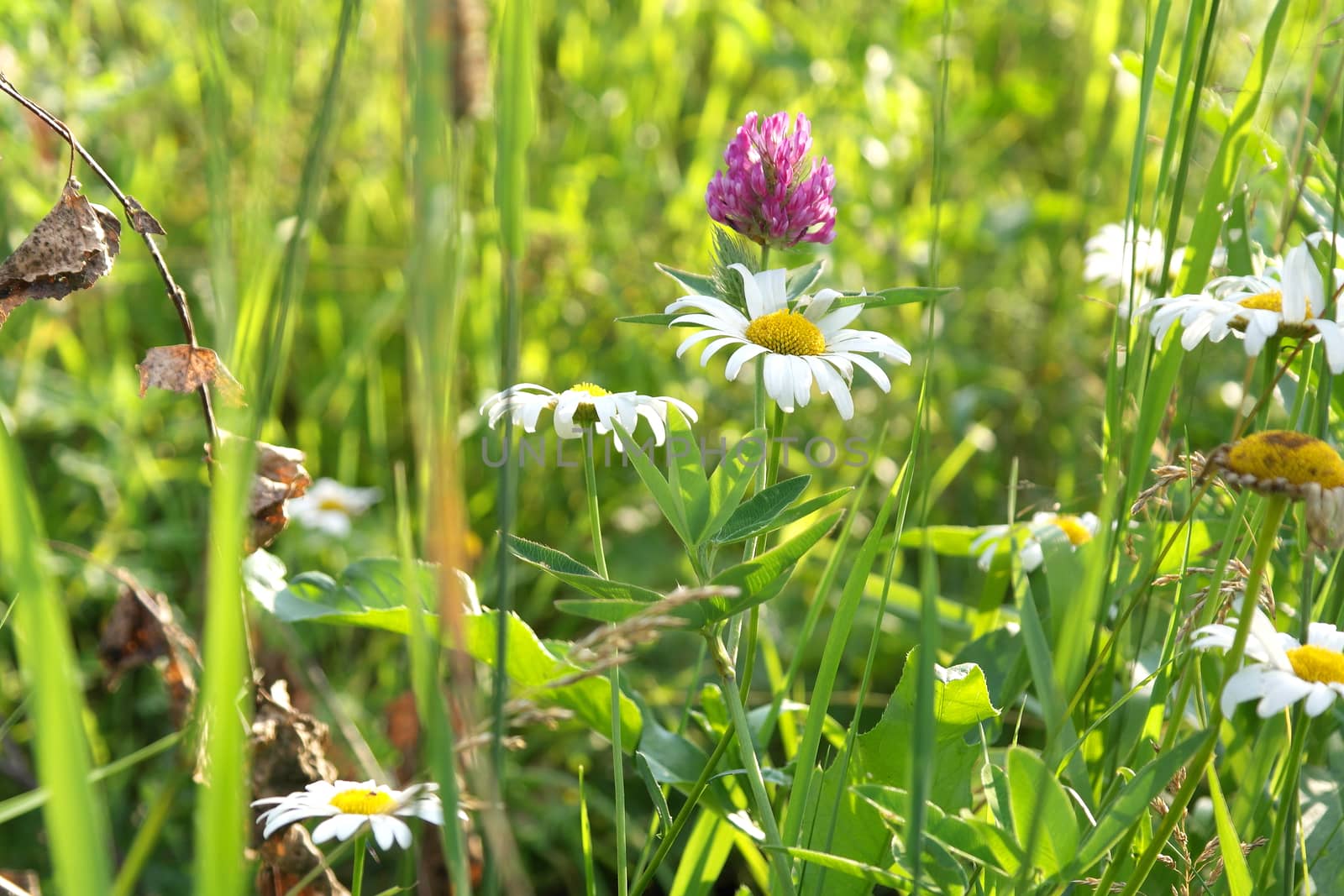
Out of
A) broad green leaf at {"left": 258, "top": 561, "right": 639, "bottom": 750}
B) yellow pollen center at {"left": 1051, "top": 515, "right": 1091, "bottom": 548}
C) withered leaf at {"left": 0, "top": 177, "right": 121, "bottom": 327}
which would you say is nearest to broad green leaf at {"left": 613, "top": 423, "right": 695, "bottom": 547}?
broad green leaf at {"left": 258, "top": 561, "right": 639, "bottom": 750}

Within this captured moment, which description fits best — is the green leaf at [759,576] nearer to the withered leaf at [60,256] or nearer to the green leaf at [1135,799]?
the green leaf at [1135,799]

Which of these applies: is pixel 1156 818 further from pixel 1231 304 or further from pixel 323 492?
pixel 323 492

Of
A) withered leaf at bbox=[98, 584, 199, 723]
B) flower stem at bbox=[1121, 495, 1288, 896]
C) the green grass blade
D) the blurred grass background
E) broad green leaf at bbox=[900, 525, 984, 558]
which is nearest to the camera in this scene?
the green grass blade

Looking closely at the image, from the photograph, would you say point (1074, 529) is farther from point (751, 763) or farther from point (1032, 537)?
point (751, 763)

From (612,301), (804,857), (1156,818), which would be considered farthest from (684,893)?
(612,301)

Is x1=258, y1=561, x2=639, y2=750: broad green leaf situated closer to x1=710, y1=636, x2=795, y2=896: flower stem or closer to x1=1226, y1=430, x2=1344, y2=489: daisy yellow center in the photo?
x1=710, y1=636, x2=795, y2=896: flower stem

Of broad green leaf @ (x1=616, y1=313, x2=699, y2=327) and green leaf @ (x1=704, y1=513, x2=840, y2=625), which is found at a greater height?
broad green leaf @ (x1=616, y1=313, x2=699, y2=327)

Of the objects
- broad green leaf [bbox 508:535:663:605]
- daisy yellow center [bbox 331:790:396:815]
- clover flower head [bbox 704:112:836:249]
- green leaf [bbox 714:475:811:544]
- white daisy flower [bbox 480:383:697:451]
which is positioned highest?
clover flower head [bbox 704:112:836:249]
